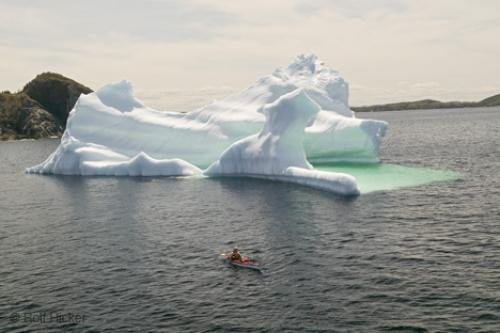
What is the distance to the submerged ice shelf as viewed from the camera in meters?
64.1

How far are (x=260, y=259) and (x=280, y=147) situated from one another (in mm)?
30271

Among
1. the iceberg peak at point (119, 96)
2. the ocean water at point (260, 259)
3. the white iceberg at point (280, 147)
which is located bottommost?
the ocean water at point (260, 259)

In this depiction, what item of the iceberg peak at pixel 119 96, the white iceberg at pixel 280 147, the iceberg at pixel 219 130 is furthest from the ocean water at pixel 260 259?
the iceberg peak at pixel 119 96

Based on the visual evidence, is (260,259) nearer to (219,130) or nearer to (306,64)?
(219,130)

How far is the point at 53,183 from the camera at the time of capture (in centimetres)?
7075

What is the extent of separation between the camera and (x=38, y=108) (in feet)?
602

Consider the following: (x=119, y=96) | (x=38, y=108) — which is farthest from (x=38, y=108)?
(x=119, y=96)

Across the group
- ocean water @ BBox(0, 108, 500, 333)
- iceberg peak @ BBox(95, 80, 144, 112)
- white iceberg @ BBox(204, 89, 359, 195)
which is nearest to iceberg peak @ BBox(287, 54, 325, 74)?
white iceberg @ BBox(204, 89, 359, 195)

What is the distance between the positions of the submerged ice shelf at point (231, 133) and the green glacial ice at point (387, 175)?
9.80 feet

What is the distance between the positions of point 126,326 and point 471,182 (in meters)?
42.5

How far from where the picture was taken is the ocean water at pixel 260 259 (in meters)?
24.8

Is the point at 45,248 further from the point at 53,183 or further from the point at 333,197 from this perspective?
the point at 53,183

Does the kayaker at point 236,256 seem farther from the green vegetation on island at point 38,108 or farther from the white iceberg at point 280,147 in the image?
the green vegetation on island at point 38,108

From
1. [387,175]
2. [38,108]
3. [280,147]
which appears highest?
[38,108]
